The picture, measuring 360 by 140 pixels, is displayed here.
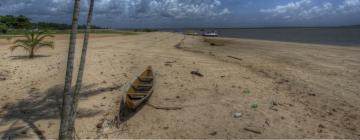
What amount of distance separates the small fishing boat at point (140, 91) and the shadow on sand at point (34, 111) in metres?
1.00

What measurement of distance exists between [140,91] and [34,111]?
311 cm

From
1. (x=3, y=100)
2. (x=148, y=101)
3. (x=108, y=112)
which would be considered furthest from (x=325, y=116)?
(x=3, y=100)

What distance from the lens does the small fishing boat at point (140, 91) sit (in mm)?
7513

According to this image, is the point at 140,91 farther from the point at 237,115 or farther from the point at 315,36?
the point at 315,36

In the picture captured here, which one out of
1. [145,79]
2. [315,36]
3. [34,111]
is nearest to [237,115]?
[145,79]

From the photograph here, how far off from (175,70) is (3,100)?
661cm

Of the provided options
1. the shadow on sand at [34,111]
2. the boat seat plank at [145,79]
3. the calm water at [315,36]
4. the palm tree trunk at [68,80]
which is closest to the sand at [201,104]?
the shadow on sand at [34,111]

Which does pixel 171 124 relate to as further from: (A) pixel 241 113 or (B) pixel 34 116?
(B) pixel 34 116

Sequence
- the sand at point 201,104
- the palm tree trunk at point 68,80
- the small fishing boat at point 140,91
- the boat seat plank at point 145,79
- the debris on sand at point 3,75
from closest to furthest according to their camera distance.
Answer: the palm tree trunk at point 68,80, the sand at point 201,104, the small fishing boat at point 140,91, the boat seat plank at point 145,79, the debris on sand at point 3,75

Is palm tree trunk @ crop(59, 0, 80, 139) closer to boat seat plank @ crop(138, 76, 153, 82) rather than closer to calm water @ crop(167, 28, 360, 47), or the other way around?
boat seat plank @ crop(138, 76, 153, 82)

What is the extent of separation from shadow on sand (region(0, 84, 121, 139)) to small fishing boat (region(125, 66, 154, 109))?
3.28ft

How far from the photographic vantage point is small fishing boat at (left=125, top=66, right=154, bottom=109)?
751 cm

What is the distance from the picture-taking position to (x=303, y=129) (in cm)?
645

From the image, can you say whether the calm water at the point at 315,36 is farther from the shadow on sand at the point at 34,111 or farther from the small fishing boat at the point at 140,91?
the shadow on sand at the point at 34,111
